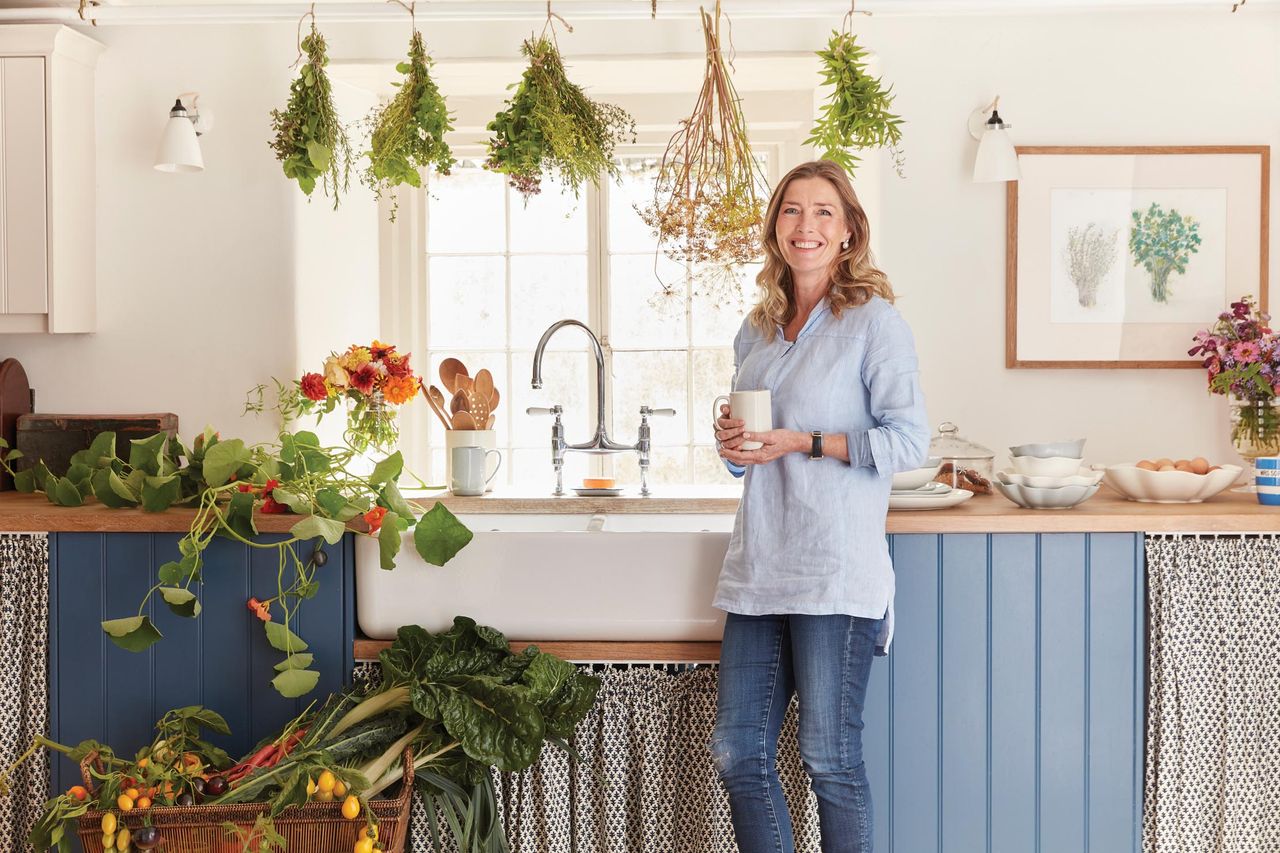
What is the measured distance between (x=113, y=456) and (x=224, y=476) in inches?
13.5

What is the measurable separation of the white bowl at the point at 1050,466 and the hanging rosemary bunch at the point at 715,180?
0.99m

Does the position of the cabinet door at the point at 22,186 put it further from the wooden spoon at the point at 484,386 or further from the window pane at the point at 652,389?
the window pane at the point at 652,389

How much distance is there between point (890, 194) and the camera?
3234mm

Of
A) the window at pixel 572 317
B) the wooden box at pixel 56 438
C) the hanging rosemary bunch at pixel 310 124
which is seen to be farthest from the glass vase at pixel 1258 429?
the wooden box at pixel 56 438

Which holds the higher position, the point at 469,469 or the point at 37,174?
the point at 37,174

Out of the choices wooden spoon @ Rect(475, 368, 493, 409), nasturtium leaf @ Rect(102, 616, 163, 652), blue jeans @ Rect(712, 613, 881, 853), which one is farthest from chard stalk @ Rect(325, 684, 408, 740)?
wooden spoon @ Rect(475, 368, 493, 409)

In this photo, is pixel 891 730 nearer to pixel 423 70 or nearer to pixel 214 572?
pixel 214 572

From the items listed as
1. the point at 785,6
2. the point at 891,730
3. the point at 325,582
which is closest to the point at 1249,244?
the point at 785,6

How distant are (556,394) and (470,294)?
0.47 m

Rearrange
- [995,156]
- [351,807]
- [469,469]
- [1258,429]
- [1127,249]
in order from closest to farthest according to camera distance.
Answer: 1. [351,807]
2. [1258,429]
3. [469,469]
4. [995,156]
5. [1127,249]

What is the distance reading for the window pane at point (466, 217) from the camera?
3.81 m

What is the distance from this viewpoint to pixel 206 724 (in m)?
1.98

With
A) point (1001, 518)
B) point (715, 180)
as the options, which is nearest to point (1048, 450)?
point (1001, 518)

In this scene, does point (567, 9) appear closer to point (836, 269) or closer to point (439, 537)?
point (836, 269)
